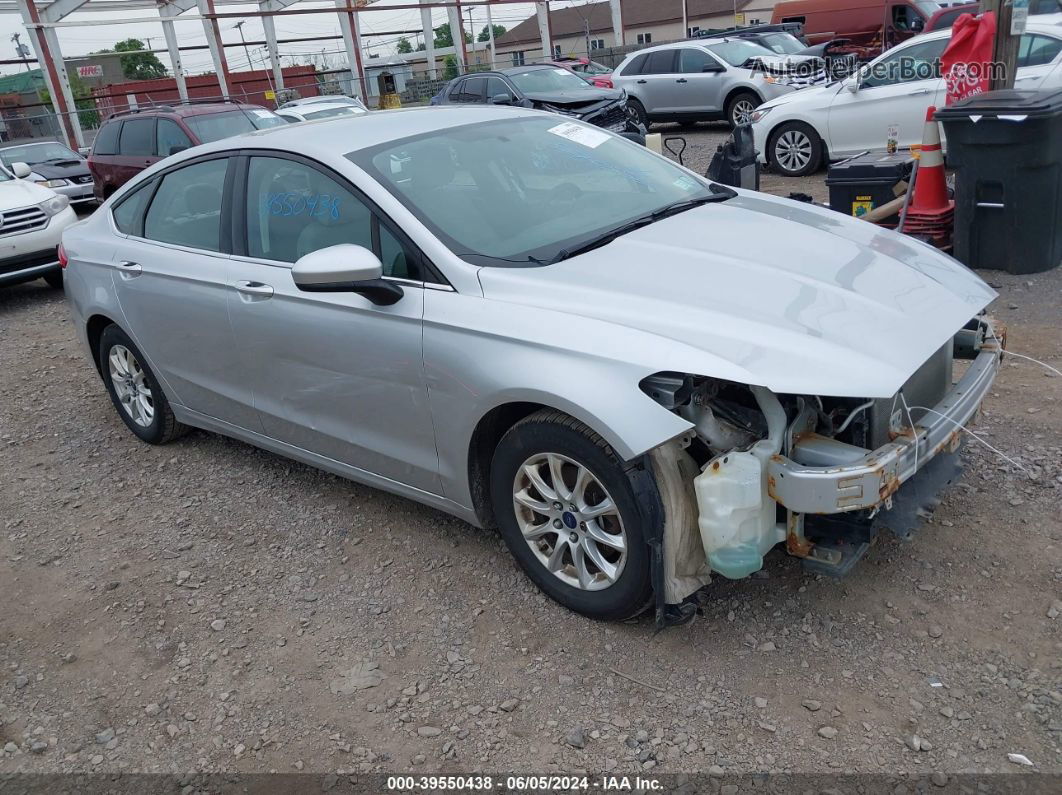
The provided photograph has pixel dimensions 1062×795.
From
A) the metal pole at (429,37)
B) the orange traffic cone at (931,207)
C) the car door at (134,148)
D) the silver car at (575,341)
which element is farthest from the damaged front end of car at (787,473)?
the metal pole at (429,37)

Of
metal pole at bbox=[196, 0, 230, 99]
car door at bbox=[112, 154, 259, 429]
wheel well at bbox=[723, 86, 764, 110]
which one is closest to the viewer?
car door at bbox=[112, 154, 259, 429]

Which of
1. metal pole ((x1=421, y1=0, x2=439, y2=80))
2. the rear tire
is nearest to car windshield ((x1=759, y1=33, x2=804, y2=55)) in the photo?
the rear tire

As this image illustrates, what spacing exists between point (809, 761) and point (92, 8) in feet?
104

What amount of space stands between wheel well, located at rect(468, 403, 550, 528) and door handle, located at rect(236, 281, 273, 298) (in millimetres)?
1217

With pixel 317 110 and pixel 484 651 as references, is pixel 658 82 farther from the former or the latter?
pixel 484 651

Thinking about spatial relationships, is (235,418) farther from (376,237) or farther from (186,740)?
(186,740)

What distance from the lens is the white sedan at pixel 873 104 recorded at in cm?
975

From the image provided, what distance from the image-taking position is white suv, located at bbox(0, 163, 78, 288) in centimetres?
906

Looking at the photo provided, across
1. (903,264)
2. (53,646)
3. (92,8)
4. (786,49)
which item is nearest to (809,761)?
(903,264)

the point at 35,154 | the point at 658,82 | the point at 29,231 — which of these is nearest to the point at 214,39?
the point at 35,154

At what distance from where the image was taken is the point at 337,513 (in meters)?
4.24

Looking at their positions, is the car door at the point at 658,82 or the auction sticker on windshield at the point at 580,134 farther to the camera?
the car door at the point at 658,82

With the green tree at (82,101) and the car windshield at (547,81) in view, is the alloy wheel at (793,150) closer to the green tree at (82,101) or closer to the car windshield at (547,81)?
the car windshield at (547,81)

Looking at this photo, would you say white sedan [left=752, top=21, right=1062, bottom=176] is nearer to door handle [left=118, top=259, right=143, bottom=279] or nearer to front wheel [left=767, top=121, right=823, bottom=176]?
front wheel [left=767, top=121, right=823, bottom=176]
